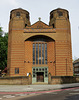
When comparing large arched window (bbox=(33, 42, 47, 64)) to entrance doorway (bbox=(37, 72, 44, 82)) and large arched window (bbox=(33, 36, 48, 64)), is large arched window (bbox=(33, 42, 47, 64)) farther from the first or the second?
entrance doorway (bbox=(37, 72, 44, 82))

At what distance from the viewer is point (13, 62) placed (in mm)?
25281

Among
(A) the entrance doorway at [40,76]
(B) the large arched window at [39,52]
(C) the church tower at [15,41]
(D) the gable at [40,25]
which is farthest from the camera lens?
(D) the gable at [40,25]

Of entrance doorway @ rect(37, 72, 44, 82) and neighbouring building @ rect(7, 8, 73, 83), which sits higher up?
neighbouring building @ rect(7, 8, 73, 83)

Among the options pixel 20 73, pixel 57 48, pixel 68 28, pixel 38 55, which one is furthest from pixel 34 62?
pixel 68 28

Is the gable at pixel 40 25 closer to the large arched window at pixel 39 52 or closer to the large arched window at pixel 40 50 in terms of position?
the large arched window at pixel 40 50

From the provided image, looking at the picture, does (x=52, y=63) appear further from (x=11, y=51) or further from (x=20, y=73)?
(x=11, y=51)

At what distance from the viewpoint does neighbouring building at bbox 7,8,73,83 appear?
25.4 m

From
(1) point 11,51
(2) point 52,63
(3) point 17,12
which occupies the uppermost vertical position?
(3) point 17,12

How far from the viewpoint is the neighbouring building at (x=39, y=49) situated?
2541 cm

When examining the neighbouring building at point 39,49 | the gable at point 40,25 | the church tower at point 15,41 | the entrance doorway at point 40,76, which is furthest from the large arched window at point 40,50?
the church tower at point 15,41

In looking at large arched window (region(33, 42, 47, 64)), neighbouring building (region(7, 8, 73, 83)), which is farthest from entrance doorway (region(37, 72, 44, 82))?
large arched window (region(33, 42, 47, 64))

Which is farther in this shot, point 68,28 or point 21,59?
point 68,28

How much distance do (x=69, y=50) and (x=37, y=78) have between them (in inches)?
331

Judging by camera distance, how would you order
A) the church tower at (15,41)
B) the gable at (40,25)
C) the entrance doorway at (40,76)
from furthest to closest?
the gable at (40,25)
the entrance doorway at (40,76)
the church tower at (15,41)
